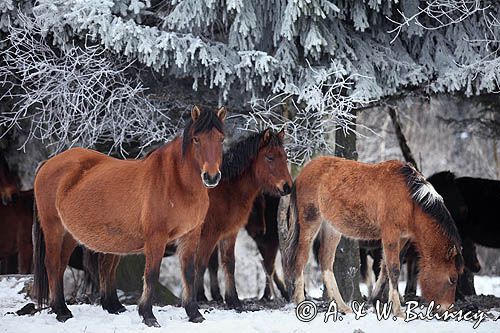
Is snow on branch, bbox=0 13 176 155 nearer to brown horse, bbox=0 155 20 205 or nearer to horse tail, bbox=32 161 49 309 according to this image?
brown horse, bbox=0 155 20 205

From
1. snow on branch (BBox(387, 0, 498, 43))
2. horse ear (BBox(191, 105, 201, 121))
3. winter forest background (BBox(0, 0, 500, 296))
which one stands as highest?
snow on branch (BBox(387, 0, 498, 43))

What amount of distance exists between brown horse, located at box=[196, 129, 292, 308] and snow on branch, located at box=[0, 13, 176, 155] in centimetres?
146

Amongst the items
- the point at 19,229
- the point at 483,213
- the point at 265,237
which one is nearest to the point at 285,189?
the point at 265,237

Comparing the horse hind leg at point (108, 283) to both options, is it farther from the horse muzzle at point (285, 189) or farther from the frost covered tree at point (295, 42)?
the frost covered tree at point (295, 42)

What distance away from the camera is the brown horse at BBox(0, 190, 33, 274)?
39.8 feet

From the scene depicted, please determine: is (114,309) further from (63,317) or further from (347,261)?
(347,261)

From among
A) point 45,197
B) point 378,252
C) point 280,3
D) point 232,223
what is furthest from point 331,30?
point 378,252

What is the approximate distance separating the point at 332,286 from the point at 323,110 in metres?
2.27

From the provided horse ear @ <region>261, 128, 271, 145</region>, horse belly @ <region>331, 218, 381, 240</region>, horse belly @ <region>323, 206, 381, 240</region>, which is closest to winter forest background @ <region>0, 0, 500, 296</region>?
horse ear @ <region>261, 128, 271, 145</region>

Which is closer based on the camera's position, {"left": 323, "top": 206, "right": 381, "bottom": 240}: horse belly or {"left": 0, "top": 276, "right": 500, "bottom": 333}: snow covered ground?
{"left": 0, "top": 276, "right": 500, "bottom": 333}: snow covered ground

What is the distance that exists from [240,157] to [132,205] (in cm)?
225

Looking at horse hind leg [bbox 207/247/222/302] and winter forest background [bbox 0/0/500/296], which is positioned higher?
winter forest background [bbox 0/0/500/296]

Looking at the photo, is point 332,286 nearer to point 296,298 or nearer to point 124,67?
point 296,298

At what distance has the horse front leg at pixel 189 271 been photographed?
25.3 feet
